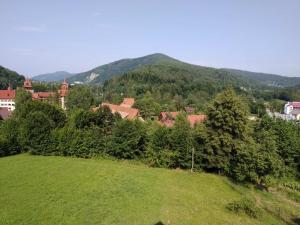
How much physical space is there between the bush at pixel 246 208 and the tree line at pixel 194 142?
20.8 ft

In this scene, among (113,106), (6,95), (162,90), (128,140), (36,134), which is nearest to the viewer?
(128,140)

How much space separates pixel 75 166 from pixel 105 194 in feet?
30.4

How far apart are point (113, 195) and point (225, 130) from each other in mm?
13714

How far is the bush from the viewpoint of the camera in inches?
764

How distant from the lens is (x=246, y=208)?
65.3ft

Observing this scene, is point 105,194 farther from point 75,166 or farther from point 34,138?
point 34,138

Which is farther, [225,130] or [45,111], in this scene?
[45,111]

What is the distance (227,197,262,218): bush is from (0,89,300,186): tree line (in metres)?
6.35

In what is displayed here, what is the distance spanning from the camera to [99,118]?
139ft

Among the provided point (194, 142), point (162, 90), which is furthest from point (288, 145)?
point (162, 90)

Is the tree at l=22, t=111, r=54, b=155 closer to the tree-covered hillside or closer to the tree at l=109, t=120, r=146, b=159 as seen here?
the tree at l=109, t=120, r=146, b=159

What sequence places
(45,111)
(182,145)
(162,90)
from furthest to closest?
1. (162,90)
2. (45,111)
3. (182,145)

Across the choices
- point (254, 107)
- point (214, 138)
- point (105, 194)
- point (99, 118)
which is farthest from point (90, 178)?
point (254, 107)

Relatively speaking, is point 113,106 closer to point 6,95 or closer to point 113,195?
point 113,195
